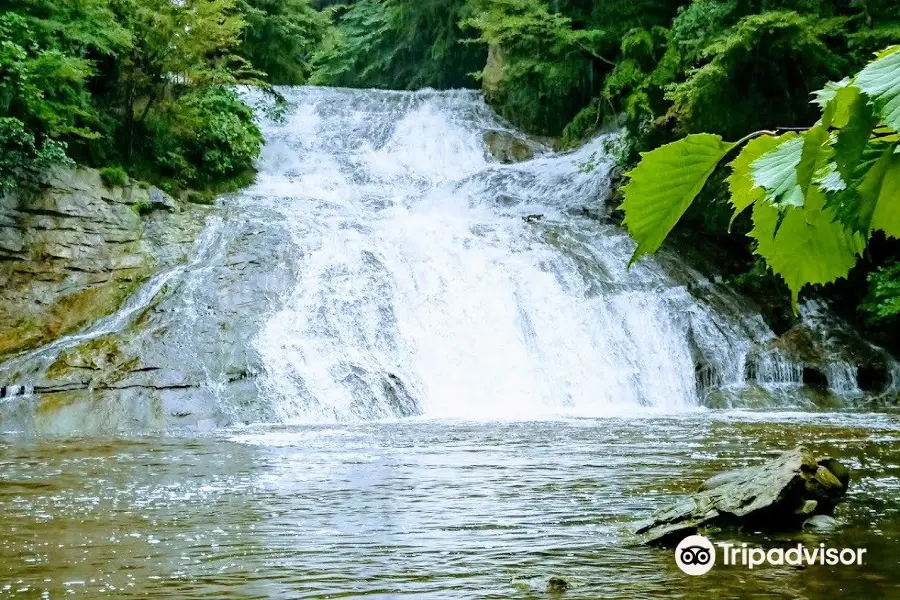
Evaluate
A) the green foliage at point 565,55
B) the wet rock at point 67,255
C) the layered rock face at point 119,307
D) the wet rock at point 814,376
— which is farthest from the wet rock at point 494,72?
the wet rock at point 814,376

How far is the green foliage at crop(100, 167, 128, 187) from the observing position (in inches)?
551

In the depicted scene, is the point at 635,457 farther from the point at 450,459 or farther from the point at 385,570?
the point at 385,570

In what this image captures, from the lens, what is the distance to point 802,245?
0.82m

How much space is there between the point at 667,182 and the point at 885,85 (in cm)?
21

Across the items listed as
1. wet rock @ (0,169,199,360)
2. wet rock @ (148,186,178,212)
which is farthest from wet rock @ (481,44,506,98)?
wet rock @ (0,169,199,360)

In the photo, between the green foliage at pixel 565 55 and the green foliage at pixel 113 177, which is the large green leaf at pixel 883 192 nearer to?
the green foliage at pixel 113 177

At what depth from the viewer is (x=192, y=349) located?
37.1 feet

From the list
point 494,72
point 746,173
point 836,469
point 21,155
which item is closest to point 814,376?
point 836,469

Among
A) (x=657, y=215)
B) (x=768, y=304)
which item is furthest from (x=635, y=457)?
(x=768, y=304)

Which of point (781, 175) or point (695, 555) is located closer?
point (781, 175)

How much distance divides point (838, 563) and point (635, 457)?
323cm

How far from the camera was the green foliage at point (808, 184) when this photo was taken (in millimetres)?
680

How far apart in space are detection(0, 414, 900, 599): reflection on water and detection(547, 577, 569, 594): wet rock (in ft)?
0.10

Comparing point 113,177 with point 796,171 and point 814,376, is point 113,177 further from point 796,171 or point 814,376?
point 796,171
